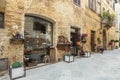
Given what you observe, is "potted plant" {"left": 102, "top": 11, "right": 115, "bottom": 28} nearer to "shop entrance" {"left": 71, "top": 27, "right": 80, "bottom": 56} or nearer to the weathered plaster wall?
the weathered plaster wall

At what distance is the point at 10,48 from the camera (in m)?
7.76

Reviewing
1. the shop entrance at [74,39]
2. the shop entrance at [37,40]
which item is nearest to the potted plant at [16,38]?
the shop entrance at [37,40]

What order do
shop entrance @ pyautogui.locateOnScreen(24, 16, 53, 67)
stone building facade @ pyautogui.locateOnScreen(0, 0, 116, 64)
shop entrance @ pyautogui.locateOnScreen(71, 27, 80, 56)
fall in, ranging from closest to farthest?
stone building facade @ pyautogui.locateOnScreen(0, 0, 116, 64) → shop entrance @ pyautogui.locateOnScreen(24, 16, 53, 67) → shop entrance @ pyautogui.locateOnScreen(71, 27, 80, 56)

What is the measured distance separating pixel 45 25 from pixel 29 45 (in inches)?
68.0

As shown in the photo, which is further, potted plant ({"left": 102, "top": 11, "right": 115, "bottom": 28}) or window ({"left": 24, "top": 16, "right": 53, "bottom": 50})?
potted plant ({"left": 102, "top": 11, "right": 115, "bottom": 28})

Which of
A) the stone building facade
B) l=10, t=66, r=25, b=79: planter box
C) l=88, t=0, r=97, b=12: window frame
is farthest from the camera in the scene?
l=88, t=0, r=97, b=12: window frame

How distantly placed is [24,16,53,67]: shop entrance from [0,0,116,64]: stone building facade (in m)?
0.11

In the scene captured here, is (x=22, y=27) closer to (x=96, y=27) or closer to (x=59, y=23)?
(x=59, y=23)

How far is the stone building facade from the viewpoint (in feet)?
25.2

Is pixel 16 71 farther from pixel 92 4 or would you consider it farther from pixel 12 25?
pixel 92 4

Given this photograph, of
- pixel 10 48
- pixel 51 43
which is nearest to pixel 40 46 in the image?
pixel 51 43

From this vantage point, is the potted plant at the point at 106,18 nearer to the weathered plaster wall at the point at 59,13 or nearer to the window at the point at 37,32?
the weathered plaster wall at the point at 59,13

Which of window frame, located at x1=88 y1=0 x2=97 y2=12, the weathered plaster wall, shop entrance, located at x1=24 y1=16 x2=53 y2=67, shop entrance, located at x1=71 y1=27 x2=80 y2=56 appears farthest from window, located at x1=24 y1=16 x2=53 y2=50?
window frame, located at x1=88 y1=0 x2=97 y2=12

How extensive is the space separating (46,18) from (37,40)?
1184 mm
